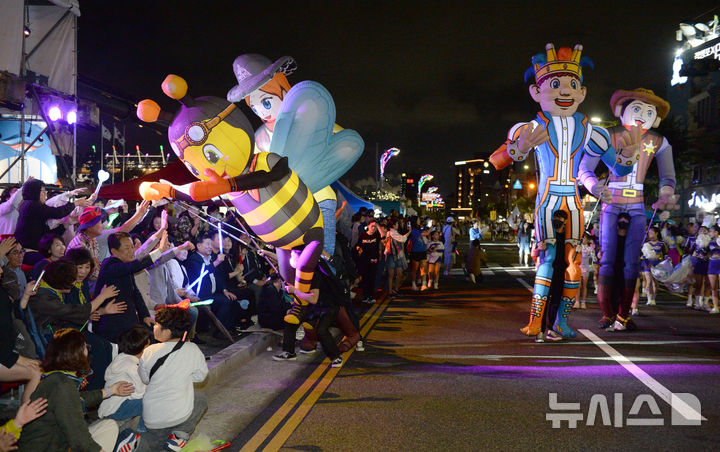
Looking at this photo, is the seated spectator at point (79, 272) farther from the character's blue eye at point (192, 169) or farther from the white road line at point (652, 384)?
the white road line at point (652, 384)

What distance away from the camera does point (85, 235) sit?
6.91 m

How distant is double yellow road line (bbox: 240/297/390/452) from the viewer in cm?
458

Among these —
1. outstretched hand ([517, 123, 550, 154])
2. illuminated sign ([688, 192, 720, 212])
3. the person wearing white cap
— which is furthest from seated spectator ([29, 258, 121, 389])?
illuminated sign ([688, 192, 720, 212])

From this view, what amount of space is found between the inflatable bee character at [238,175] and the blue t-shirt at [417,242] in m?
8.72

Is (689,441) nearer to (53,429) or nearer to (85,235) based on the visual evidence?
(53,429)

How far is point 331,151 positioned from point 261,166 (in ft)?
3.27

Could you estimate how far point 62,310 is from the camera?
5.05 metres

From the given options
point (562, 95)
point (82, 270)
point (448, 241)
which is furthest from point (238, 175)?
point (448, 241)

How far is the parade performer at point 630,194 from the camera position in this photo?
9.33m

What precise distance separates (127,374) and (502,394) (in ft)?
11.0

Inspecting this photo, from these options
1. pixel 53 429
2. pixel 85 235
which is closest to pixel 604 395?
pixel 53 429

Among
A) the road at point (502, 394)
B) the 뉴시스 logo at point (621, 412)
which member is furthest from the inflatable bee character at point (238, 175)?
the 뉴시스 logo at point (621, 412)

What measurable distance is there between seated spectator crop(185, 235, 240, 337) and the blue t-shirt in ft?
24.0

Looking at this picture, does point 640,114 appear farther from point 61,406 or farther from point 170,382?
point 61,406
